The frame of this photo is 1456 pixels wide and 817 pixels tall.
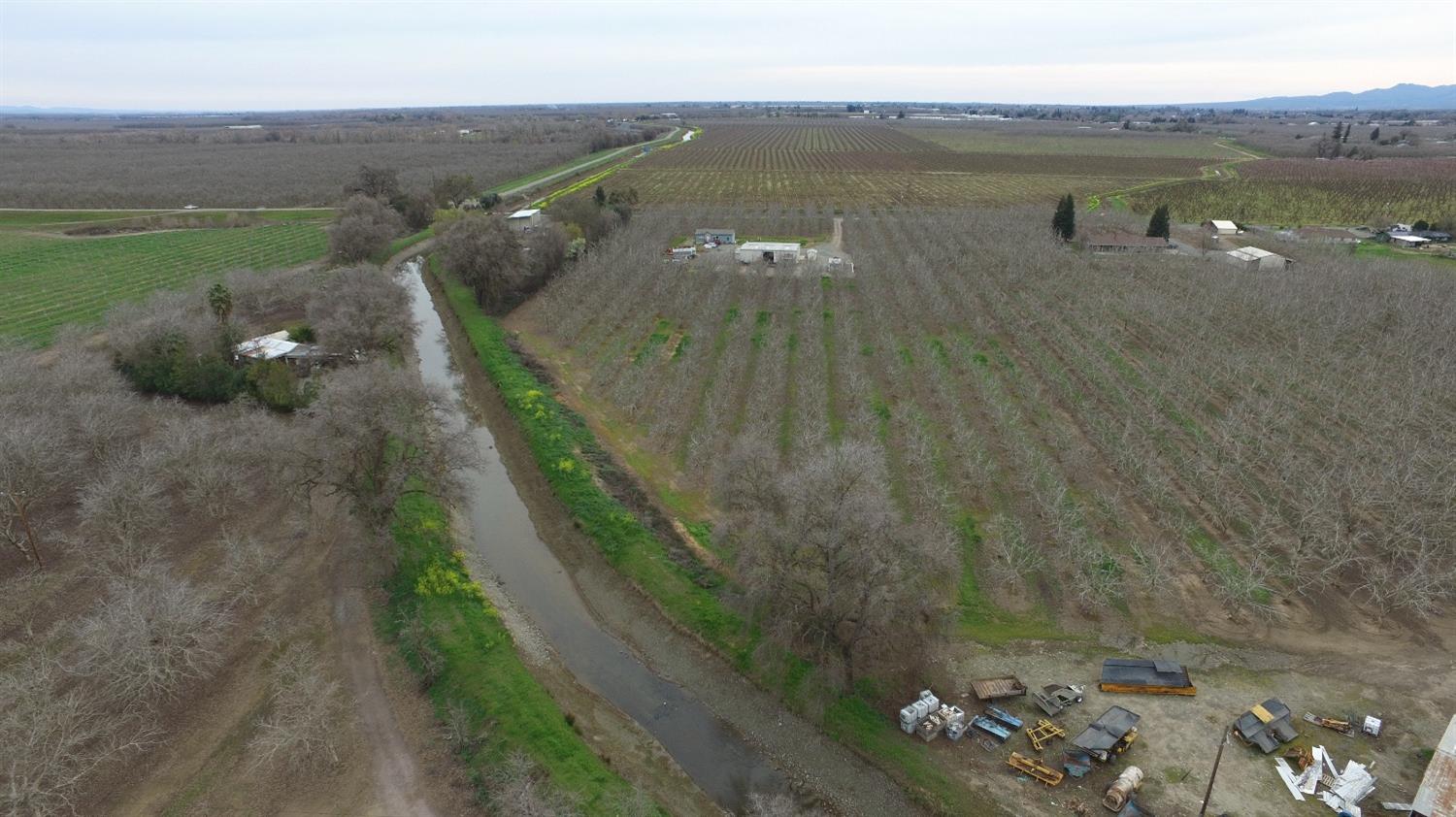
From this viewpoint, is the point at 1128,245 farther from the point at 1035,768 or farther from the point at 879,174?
the point at 879,174

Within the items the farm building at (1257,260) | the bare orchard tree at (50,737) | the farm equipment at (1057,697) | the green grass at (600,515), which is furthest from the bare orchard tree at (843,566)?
the farm building at (1257,260)

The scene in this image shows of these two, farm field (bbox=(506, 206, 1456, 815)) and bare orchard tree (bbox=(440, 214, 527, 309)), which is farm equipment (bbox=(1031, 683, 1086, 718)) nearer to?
farm field (bbox=(506, 206, 1456, 815))

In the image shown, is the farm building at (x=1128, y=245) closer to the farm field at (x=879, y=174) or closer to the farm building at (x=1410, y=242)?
the farm building at (x=1410, y=242)

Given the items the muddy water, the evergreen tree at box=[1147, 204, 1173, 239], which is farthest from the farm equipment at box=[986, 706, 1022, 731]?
the evergreen tree at box=[1147, 204, 1173, 239]

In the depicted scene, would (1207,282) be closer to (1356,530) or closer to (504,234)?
(1356,530)

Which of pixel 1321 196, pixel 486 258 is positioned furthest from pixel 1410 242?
pixel 486 258
